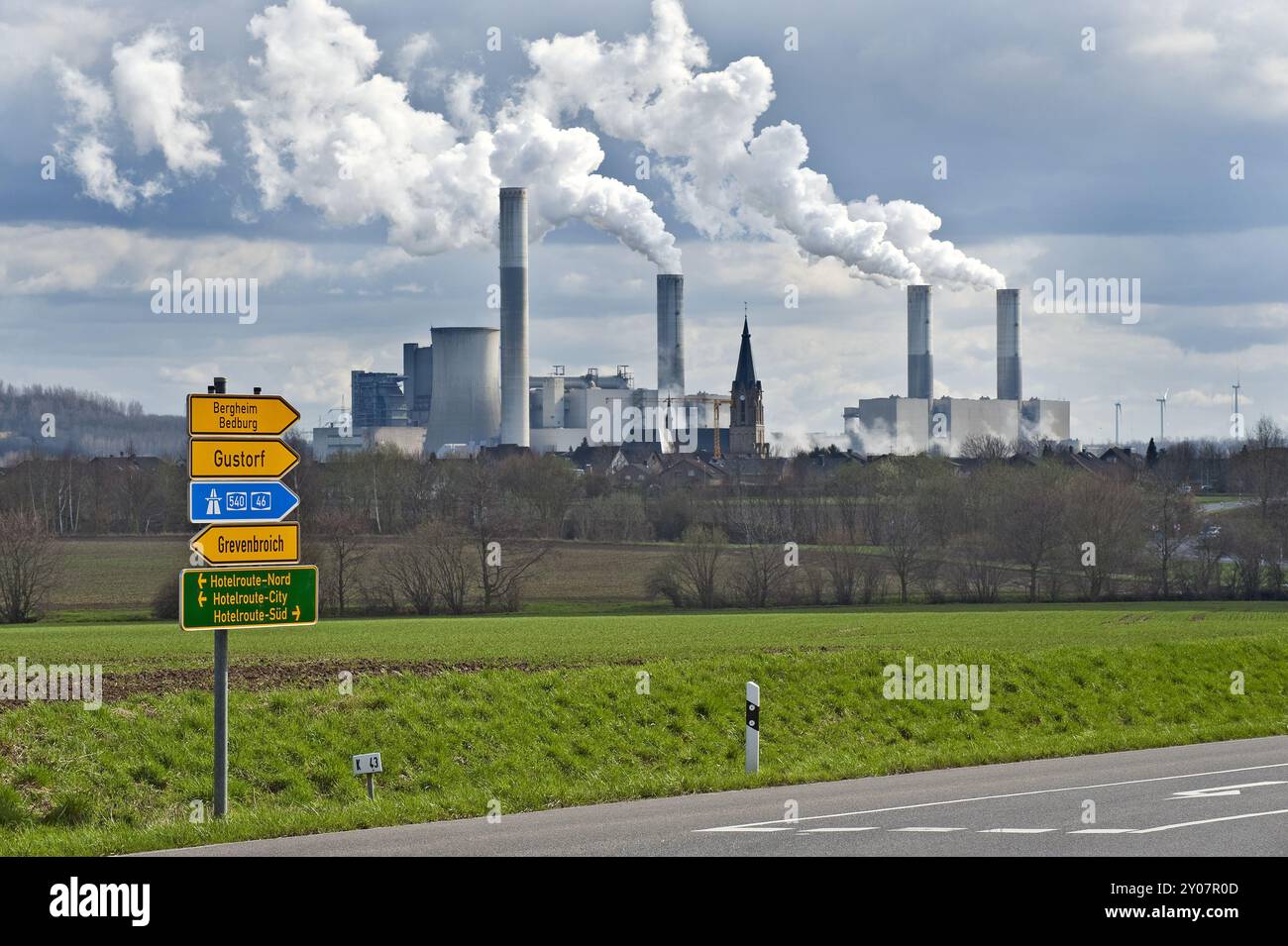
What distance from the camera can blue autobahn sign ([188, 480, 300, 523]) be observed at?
529 inches

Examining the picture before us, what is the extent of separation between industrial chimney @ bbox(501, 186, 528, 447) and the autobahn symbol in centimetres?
8571

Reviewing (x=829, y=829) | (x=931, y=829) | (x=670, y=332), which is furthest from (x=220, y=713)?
(x=670, y=332)

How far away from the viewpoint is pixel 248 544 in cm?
1391

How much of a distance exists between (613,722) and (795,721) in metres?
3.07

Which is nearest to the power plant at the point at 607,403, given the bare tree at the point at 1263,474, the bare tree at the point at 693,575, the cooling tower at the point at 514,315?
the cooling tower at the point at 514,315

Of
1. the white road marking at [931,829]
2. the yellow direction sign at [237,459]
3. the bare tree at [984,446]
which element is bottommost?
the white road marking at [931,829]

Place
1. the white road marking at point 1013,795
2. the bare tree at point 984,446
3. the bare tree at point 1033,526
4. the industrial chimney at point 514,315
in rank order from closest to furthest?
the white road marking at point 1013,795, the bare tree at point 1033,526, the industrial chimney at point 514,315, the bare tree at point 984,446

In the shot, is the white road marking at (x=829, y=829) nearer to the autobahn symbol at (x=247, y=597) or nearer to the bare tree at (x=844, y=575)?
the autobahn symbol at (x=247, y=597)

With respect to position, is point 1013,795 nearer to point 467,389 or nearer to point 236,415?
point 236,415

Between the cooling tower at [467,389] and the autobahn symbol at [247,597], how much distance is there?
100299 millimetres

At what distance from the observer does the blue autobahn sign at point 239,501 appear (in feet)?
44.1

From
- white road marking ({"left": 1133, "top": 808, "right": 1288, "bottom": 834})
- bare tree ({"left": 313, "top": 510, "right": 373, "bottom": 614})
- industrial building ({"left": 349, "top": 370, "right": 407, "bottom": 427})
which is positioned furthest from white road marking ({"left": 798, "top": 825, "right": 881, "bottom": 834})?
industrial building ({"left": 349, "top": 370, "right": 407, "bottom": 427})

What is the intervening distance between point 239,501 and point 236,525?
0.91ft

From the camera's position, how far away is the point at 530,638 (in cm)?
3853
